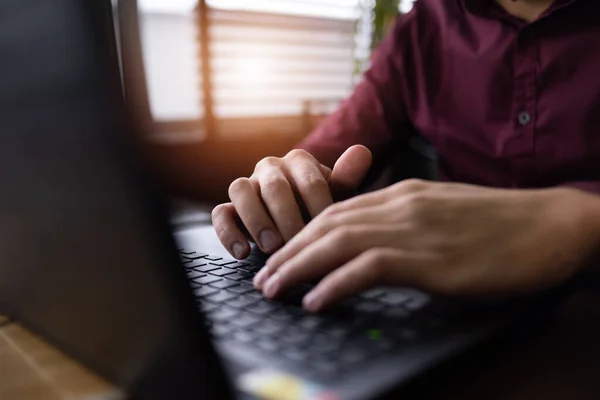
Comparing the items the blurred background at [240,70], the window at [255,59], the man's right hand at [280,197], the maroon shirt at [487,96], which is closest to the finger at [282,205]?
the man's right hand at [280,197]

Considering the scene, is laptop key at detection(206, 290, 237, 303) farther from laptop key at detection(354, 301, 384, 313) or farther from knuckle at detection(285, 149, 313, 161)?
knuckle at detection(285, 149, 313, 161)

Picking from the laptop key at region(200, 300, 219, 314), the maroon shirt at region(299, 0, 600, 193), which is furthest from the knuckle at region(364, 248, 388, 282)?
the maroon shirt at region(299, 0, 600, 193)

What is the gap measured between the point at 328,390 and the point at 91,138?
14cm

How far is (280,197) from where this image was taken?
1.50ft

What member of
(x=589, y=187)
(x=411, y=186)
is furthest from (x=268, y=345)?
(x=589, y=187)

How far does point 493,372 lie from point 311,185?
0.26 meters

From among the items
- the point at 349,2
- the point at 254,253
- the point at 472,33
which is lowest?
the point at 254,253

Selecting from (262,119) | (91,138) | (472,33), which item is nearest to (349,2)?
(262,119)

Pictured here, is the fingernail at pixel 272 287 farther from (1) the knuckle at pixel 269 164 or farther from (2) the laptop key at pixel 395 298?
(1) the knuckle at pixel 269 164

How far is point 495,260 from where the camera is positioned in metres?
0.36

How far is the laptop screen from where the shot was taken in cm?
18

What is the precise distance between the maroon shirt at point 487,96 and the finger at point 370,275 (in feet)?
1.48

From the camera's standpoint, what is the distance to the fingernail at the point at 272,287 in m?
0.33

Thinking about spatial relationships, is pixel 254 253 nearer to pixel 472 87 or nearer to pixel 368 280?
pixel 368 280
